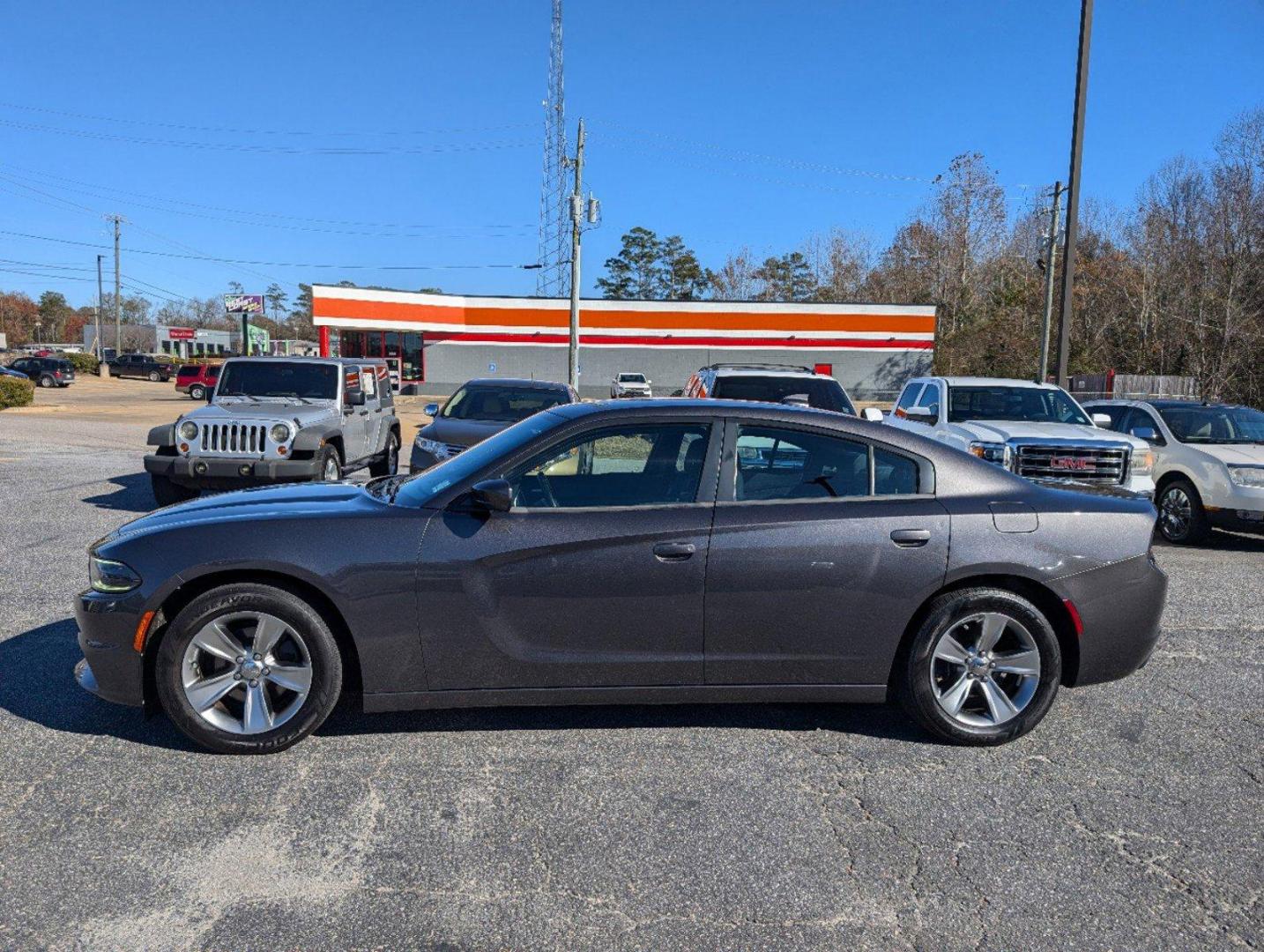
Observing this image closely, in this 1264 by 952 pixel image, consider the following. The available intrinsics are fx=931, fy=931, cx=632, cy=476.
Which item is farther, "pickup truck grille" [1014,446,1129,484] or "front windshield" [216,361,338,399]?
"front windshield" [216,361,338,399]

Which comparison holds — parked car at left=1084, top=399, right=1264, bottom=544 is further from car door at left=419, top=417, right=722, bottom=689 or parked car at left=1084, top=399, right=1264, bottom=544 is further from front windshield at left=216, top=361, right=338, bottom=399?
front windshield at left=216, top=361, right=338, bottom=399

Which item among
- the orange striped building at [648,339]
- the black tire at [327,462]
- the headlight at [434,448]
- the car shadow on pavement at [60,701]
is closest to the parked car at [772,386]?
the headlight at [434,448]

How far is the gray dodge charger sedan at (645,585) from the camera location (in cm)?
387

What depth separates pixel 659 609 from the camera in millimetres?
3943

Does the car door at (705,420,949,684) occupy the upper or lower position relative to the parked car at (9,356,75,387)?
lower

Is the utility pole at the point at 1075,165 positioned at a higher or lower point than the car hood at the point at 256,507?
higher

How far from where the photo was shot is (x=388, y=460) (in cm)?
1369

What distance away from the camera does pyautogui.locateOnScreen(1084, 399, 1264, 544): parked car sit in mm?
9641

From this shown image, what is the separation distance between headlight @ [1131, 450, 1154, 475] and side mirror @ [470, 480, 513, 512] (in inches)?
314

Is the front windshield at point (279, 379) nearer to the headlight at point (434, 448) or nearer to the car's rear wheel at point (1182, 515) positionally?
the headlight at point (434, 448)

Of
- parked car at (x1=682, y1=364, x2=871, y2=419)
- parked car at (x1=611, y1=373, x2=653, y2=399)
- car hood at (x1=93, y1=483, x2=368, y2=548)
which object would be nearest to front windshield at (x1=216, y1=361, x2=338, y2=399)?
parked car at (x1=682, y1=364, x2=871, y2=419)

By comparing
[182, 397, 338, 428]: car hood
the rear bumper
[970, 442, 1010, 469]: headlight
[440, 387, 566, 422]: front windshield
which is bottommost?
the rear bumper

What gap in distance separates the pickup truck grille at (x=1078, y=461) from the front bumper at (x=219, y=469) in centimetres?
748

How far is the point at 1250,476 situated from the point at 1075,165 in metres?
11.8
